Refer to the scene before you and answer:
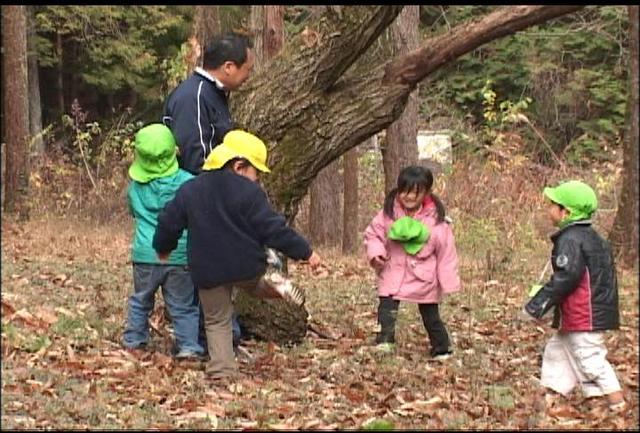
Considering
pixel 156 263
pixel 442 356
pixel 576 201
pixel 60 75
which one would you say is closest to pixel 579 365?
pixel 576 201

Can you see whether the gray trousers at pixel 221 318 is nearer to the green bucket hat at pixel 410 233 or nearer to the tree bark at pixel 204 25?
the green bucket hat at pixel 410 233

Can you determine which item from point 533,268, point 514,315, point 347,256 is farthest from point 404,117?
point 514,315

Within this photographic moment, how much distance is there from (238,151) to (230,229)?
17.8 inches

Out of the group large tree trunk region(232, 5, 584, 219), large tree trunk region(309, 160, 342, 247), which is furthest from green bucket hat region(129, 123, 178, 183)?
large tree trunk region(309, 160, 342, 247)

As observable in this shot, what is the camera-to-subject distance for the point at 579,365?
20.2 ft

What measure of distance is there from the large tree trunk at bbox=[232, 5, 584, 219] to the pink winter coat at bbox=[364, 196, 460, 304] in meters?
0.62

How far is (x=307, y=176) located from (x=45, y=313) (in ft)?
6.54

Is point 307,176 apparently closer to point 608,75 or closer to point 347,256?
point 347,256

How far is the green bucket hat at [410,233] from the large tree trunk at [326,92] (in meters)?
0.64

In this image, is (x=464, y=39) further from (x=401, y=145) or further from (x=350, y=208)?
(x=350, y=208)

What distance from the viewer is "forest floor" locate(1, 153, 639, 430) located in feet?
17.9

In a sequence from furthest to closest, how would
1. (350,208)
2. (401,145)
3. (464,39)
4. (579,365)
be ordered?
(350,208), (401,145), (464,39), (579,365)

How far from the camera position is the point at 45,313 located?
294 inches

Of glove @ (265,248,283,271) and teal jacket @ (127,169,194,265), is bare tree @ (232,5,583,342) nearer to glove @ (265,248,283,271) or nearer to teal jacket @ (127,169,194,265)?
teal jacket @ (127,169,194,265)
